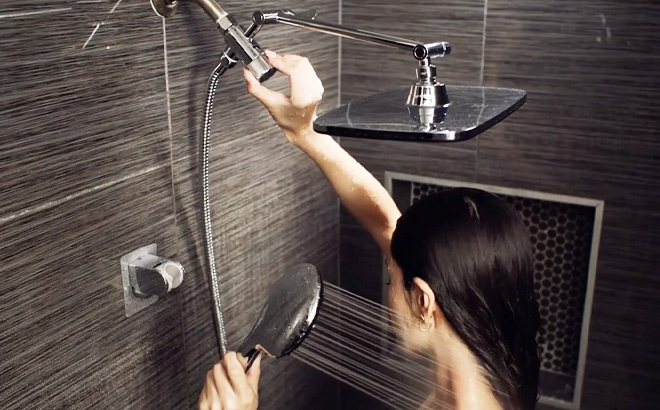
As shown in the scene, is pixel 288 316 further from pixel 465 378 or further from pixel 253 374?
pixel 465 378

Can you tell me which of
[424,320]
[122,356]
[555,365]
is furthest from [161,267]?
[555,365]

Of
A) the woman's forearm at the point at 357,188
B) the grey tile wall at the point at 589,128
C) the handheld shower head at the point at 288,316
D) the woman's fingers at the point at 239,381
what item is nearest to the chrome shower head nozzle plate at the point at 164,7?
the woman's forearm at the point at 357,188

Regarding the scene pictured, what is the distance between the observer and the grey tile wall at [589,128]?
1.47 meters

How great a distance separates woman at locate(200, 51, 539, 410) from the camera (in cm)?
109

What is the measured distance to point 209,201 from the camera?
1.29 meters

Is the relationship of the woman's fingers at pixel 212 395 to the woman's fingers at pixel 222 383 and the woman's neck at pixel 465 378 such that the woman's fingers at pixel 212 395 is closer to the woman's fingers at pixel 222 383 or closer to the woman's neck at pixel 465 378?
the woman's fingers at pixel 222 383

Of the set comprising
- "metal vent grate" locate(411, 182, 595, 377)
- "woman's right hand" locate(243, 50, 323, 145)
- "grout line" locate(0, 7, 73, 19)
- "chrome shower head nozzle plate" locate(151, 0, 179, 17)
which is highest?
"grout line" locate(0, 7, 73, 19)

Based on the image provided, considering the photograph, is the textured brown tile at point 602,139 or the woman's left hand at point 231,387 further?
the textured brown tile at point 602,139

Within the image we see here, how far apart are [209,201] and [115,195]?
0.22 m

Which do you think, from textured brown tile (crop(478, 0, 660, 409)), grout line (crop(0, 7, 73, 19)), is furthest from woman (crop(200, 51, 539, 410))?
textured brown tile (crop(478, 0, 660, 409))

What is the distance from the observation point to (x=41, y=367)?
1.00m

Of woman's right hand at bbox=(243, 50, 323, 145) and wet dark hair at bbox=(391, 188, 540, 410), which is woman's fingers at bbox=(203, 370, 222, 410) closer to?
wet dark hair at bbox=(391, 188, 540, 410)

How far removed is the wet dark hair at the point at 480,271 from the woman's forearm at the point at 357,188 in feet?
0.87

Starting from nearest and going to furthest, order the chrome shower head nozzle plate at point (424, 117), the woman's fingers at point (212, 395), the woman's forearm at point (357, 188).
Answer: the chrome shower head nozzle plate at point (424, 117) → the woman's fingers at point (212, 395) → the woman's forearm at point (357, 188)
